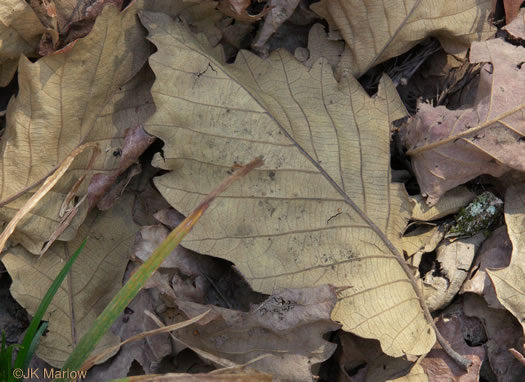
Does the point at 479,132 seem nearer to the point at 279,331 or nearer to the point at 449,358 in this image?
the point at 449,358

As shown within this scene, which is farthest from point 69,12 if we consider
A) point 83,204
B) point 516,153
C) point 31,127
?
point 516,153

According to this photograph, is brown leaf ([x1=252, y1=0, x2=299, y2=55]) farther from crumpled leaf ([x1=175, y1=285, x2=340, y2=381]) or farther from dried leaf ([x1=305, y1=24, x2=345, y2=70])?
crumpled leaf ([x1=175, y1=285, x2=340, y2=381])

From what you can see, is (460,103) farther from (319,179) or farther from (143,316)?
(143,316)

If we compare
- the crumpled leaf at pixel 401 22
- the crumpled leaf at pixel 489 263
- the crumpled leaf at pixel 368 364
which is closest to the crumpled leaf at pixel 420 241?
the crumpled leaf at pixel 489 263

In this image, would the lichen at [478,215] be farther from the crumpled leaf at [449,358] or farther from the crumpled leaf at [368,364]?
the crumpled leaf at [368,364]

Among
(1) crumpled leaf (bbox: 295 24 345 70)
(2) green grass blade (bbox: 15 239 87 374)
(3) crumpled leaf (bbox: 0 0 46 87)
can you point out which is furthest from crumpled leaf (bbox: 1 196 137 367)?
(1) crumpled leaf (bbox: 295 24 345 70)

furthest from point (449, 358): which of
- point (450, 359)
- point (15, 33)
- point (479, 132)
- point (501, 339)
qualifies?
point (15, 33)
